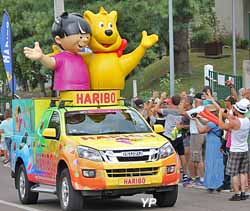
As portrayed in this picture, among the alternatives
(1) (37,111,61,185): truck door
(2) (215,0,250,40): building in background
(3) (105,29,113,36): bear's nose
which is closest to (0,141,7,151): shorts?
(3) (105,29,113,36): bear's nose

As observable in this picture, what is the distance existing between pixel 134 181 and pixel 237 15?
31545 mm

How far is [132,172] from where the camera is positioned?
1224 cm

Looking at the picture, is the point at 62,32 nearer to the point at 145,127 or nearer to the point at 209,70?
the point at 145,127

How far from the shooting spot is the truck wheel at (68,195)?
12461mm

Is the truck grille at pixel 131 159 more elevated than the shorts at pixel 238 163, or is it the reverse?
the truck grille at pixel 131 159

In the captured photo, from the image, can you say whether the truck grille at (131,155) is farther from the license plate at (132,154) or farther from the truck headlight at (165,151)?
the truck headlight at (165,151)

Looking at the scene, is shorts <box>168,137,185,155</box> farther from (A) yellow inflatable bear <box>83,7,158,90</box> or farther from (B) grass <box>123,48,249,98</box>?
(B) grass <box>123,48,249,98</box>

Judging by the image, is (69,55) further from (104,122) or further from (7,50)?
(7,50)

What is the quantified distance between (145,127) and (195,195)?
2.32 meters

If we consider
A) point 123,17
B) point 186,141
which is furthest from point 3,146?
point 186,141

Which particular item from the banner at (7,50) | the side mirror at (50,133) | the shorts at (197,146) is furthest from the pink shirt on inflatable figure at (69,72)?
the banner at (7,50)

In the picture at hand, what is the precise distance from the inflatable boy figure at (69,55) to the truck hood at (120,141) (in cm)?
189

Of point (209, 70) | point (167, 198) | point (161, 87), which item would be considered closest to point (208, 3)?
point (161, 87)

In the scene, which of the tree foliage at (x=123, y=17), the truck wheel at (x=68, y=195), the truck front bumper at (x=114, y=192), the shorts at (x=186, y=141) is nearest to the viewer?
the truck front bumper at (x=114, y=192)
